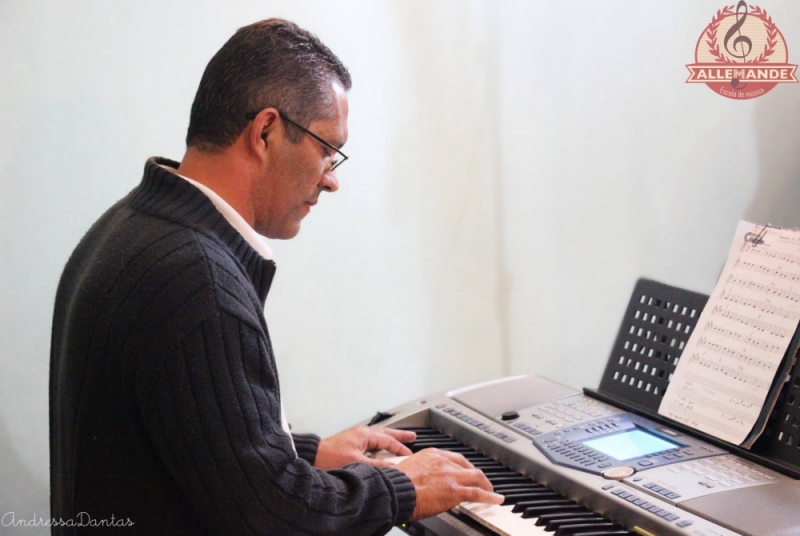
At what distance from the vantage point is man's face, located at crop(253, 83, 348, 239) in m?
1.23

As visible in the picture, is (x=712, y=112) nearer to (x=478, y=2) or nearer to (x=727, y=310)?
(x=727, y=310)

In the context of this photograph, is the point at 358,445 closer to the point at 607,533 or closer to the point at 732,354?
the point at 607,533

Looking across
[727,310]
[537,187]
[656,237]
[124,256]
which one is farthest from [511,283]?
[124,256]

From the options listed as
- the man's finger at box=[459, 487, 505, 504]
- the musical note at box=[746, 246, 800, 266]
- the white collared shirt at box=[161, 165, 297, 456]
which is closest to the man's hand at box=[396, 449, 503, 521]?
the man's finger at box=[459, 487, 505, 504]

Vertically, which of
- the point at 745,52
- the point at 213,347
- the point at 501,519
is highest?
the point at 745,52

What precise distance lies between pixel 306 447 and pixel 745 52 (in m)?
1.25

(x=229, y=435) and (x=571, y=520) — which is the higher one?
(x=229, y=435)

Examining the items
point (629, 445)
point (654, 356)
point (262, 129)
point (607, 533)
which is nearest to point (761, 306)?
point (654, 356)

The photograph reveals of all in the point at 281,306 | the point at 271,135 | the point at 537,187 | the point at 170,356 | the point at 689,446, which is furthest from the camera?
the point at 537,187

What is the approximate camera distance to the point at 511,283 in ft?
9.07

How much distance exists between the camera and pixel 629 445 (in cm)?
141

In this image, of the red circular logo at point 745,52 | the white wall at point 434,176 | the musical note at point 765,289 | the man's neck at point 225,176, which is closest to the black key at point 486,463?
the musical note at point 765,289

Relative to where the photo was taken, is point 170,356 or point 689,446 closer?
point 170,356

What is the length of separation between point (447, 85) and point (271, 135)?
1.56 metres
